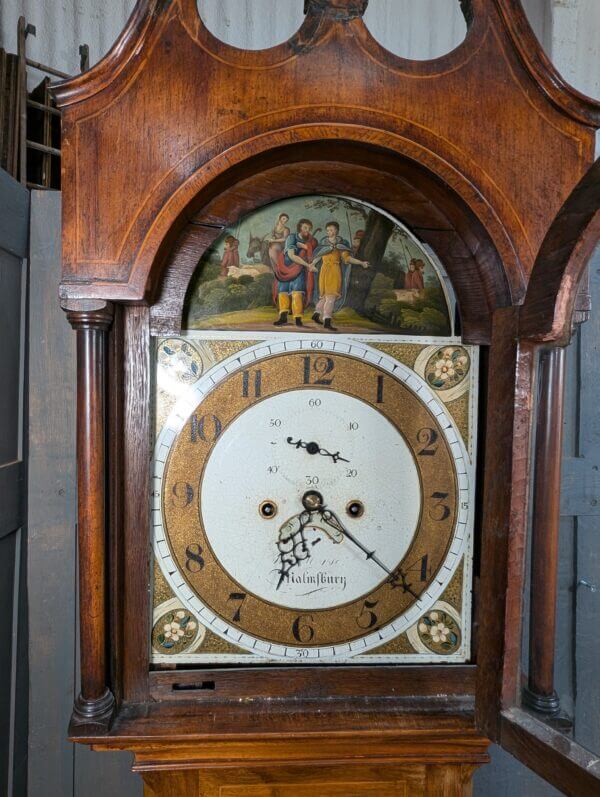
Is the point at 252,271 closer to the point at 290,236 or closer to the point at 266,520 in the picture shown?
the point at 290,236

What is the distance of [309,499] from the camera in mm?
1100

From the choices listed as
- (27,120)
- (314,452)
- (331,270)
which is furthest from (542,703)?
(27,120)

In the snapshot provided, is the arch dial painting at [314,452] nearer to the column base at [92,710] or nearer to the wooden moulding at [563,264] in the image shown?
the column base at [92,710]

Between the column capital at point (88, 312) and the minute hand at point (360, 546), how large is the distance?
1.59ft

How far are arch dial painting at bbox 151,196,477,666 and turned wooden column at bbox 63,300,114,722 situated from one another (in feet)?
0.36

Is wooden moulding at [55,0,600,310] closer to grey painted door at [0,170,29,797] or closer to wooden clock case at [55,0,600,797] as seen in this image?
wooden clock case at [55,0,600,797]

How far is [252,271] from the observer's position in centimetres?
112

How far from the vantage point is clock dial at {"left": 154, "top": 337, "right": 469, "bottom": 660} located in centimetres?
110

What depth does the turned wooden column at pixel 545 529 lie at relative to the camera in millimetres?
965

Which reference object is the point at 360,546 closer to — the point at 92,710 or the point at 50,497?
the point at 92,710

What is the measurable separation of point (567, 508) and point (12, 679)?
127 cm

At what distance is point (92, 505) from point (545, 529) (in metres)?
0.69

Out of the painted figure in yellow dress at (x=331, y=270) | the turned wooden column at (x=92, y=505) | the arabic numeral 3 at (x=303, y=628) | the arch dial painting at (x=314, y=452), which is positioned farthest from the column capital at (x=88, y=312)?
the arabic numeral 3 at (x=303, y=628)

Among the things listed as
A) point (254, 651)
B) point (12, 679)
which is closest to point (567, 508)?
point (254, 651)
